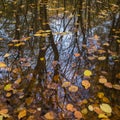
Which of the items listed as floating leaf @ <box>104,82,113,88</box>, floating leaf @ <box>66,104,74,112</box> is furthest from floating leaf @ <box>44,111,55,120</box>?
floating leaf @ <box>104,82,113,88</box>

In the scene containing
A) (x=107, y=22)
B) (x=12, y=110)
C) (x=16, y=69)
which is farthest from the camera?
(x=107, y=22)

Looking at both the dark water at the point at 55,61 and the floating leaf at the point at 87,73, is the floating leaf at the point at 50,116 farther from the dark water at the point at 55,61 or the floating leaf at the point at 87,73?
the floating leaf at the point at 87,73

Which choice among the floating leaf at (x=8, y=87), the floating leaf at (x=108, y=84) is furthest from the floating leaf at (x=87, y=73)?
the floating leaf at (x=8, y=87)

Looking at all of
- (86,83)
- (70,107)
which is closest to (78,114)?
(70,107)

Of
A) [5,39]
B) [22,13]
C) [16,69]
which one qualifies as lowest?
[16,69]

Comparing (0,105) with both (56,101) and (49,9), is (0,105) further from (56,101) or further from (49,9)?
(49,9)

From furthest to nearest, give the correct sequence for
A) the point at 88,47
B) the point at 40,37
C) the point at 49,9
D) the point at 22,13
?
the point at 49,9
the point at 22,13
the point at 40,37
the point at 88,47

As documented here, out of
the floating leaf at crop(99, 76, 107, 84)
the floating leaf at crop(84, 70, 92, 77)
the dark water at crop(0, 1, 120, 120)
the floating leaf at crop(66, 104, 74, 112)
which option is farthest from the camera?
the floating leaf at crop(84, 70, 92, 77)

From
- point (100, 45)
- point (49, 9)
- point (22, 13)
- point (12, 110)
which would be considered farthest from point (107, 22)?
point (12, 110)

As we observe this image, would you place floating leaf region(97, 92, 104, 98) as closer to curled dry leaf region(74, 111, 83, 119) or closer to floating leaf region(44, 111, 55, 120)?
curled dry leaf region(74, 111, 83, 119)

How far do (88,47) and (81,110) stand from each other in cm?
134

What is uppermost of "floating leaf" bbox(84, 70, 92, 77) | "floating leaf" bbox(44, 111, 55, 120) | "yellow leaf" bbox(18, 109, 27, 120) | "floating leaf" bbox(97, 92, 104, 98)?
"floating leaf" bbox(84, 70, 92, 77)

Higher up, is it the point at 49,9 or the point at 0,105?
the point at 49,9

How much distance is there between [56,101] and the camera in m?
2.38
